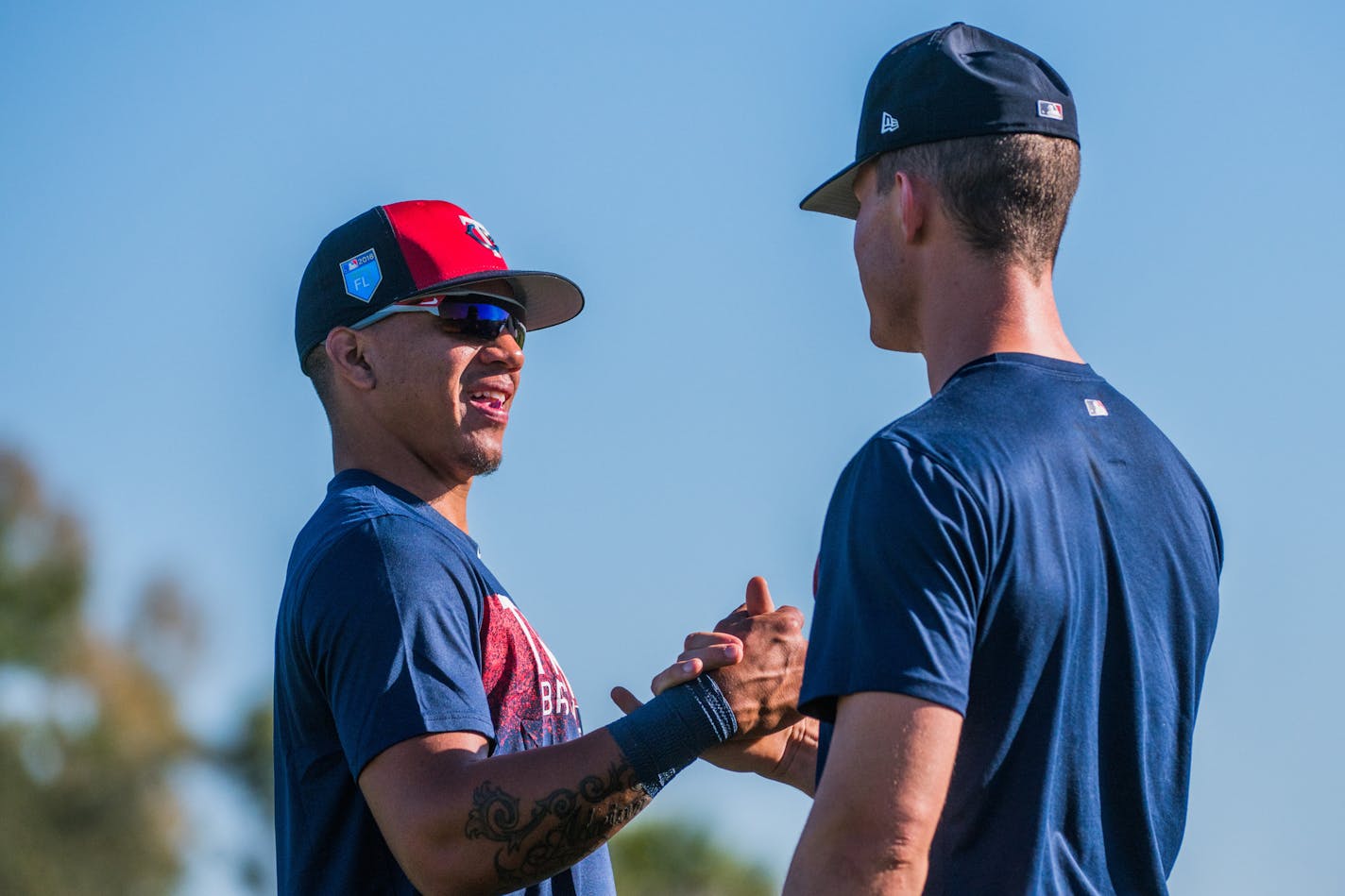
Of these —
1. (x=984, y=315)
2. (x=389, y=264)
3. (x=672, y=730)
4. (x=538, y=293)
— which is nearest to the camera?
(x=984, y=315)

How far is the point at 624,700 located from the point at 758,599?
464 millimetres

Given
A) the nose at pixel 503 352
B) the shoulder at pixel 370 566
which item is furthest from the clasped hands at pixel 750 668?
the nose at pixel 503 352

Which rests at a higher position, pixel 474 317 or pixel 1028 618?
pixel 474 317

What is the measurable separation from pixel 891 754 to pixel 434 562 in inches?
68.1

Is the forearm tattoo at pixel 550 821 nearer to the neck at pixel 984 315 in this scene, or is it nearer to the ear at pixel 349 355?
the neck at pixel 984 315

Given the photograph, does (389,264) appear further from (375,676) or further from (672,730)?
(672,730)

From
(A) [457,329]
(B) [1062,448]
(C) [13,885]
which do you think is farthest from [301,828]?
(C) [13,885]

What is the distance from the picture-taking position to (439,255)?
16.7ft

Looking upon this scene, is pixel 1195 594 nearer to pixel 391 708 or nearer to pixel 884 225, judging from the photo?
pixel 884 225

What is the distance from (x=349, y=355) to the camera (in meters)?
5.05

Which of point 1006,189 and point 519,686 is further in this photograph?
point 519,686

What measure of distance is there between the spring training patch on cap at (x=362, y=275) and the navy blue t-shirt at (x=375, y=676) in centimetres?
76

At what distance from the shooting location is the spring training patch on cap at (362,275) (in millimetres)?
5043

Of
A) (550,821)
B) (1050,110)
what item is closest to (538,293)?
(550,821)
